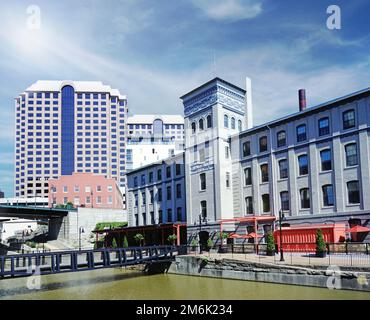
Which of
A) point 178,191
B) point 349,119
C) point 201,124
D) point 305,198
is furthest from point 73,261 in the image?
point 349,119

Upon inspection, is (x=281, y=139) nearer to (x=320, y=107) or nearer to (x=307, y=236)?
(x=320, y=107)

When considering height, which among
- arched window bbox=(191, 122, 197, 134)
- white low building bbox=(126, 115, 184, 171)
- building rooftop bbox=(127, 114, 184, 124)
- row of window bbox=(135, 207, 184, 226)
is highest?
building rooftop bbox=(127, 114, 184, 124)

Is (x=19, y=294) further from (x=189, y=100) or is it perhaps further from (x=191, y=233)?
(x=189, y=100)

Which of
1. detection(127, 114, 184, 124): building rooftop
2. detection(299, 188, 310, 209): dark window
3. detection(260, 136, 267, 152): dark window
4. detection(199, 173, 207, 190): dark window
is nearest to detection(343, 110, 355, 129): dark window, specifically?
detection(299, 188, 310, 209): dark window

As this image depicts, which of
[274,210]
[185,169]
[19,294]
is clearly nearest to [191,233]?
[185,169]

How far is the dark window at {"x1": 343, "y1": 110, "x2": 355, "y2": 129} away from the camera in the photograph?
111 ft

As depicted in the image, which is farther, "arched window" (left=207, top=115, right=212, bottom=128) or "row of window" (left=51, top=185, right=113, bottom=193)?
"row of window" (left=51, top=185, right=113, bottom=193)

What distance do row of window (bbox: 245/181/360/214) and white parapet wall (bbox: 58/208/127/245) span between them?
37.6 metres

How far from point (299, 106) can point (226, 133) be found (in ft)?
25.2

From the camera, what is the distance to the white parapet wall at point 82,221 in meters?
70.2

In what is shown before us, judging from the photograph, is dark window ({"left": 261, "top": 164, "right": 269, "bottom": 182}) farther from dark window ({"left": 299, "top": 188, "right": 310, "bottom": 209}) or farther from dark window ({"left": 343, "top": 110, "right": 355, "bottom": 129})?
dark window ({"left": 343, "top": 110, "right": 355, "bottom": 129})

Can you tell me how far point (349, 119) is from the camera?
34031 millimetres

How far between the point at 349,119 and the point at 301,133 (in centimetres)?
466

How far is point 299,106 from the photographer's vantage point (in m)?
40.8
